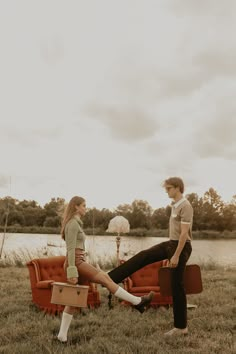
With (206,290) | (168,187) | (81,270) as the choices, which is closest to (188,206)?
(168,187)

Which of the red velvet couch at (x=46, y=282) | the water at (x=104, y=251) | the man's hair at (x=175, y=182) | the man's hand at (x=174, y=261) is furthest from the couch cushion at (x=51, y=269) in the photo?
the man's hair at (x=175, y=182)

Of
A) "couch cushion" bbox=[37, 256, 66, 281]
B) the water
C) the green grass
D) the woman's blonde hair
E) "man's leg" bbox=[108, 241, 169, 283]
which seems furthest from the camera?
the water

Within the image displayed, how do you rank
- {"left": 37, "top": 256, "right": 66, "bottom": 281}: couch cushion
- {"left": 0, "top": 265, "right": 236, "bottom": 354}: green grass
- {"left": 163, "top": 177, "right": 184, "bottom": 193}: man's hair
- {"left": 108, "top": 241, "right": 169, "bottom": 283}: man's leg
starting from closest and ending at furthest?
{"left": 0, "top": 265, "right": 236, "bottom": 354}: green grass, {"left": 163, "top": 177, "right": 184, "bottom": 193}: man's hair, {"left": 108, "top": 241, "right": 169, "bottom": 283}: man's leg, {"left": 37, "top": 256, "right": 66, "bottom": 281}: couch cushion

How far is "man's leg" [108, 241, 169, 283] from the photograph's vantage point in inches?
198

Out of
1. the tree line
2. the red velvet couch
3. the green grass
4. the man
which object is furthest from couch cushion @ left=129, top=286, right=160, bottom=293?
the tree line

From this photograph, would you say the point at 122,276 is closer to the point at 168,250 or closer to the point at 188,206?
the point at 168,250

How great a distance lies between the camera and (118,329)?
491 cm

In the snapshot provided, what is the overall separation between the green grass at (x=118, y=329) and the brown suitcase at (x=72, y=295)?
38 cm

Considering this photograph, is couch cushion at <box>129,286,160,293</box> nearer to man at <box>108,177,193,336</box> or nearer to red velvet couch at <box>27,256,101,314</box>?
red velvet couch at <box>27,256,101,314</box>

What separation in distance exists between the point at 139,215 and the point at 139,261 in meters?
31.8

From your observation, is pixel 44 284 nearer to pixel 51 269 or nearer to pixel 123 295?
pixel 51 269

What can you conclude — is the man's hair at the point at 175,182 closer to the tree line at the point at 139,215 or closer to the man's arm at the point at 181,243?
the man's arm at the point at 181,243

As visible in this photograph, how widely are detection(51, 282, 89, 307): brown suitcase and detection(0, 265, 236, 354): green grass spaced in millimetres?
383

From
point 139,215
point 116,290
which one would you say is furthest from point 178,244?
point 139,215
